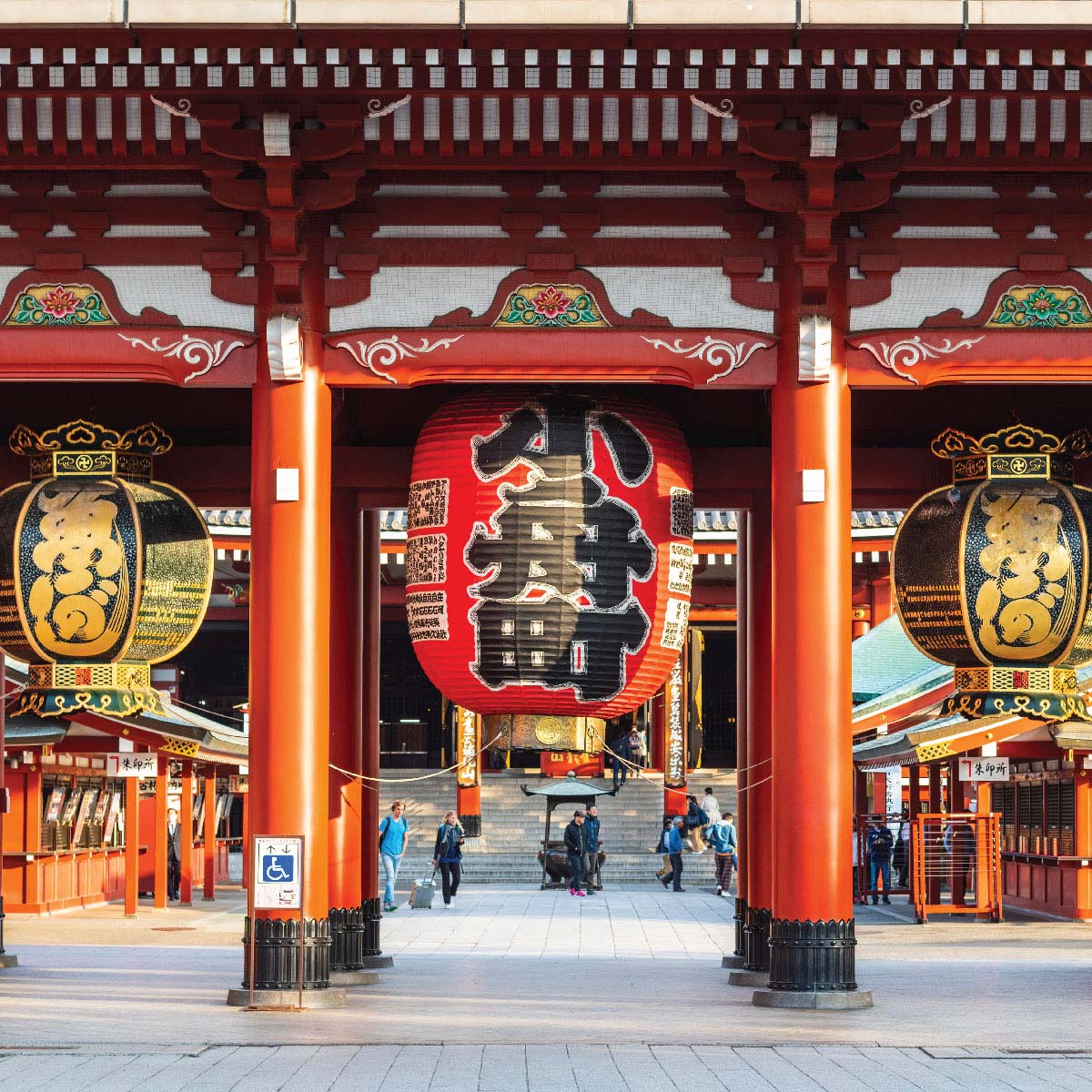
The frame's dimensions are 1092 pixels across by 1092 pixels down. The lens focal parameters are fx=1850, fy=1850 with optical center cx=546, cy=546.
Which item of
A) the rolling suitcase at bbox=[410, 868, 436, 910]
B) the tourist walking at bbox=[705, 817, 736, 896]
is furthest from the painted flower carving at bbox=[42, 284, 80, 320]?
the tourist walking at bbox=[705, 817, 736, 896]

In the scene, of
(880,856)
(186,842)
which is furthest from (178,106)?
(880,856)

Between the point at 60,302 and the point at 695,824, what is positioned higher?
the point at 60,302

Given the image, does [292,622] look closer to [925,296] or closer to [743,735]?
[925,296]

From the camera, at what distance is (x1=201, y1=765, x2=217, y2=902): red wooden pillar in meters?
34.0

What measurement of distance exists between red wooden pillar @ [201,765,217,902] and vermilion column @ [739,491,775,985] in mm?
17319

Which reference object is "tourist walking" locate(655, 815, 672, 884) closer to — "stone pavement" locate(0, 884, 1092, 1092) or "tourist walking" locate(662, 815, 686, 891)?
"tourist walking" locate(662, 815, 686, 891)

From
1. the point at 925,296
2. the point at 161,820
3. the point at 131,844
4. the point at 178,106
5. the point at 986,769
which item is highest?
the point at 178,106

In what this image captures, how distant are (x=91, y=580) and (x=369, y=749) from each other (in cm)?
444

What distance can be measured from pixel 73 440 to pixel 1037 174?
8.53 meters

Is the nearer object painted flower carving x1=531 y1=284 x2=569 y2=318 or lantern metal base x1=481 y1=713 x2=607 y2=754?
painted flower carving x1=531 y1=284 x2=569 y2=318

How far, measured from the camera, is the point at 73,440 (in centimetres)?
1622

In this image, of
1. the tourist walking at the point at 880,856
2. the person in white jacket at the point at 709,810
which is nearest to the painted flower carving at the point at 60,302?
the tourist walking at the point at 880,856

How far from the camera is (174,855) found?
34.0 metres

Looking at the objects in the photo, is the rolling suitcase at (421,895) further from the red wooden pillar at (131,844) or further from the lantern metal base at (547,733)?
the lantern metal base at (547,733)
